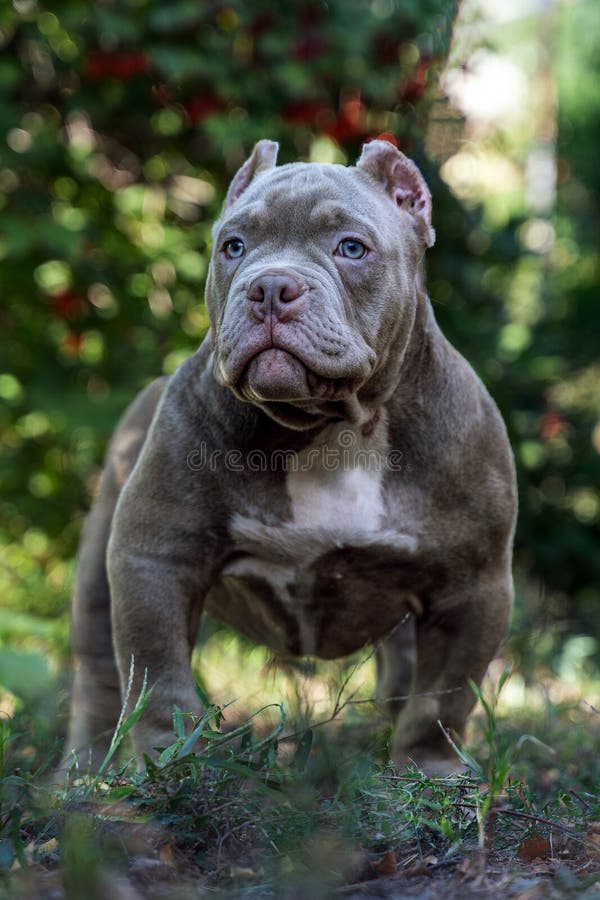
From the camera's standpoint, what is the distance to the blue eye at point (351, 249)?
3254 millimetres

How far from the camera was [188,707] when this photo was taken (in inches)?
128

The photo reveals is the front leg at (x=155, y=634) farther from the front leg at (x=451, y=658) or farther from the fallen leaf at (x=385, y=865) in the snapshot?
the fallen leaf at (x=385, y=865)

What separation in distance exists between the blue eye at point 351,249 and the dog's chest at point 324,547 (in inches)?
21.3

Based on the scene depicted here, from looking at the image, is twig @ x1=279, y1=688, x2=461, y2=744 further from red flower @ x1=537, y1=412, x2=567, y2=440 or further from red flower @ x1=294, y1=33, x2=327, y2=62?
red flower @ x1=537, y1=412, x2=567, y2=440

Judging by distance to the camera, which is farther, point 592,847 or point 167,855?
point 592,847

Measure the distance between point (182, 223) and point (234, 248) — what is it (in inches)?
136

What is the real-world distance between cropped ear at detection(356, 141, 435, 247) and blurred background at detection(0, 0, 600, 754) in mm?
1914

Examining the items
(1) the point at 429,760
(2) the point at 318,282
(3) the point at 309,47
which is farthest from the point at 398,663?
(3) the point at 309,47

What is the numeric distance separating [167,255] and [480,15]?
6.57 ft

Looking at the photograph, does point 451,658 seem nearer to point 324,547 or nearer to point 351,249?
point 324,547

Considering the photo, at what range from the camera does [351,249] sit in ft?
10.7

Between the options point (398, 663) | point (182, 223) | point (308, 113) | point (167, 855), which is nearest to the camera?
point (167, 855)

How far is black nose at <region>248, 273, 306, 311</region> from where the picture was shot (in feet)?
9.90

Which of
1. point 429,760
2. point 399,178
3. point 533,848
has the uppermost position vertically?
point 399,178
